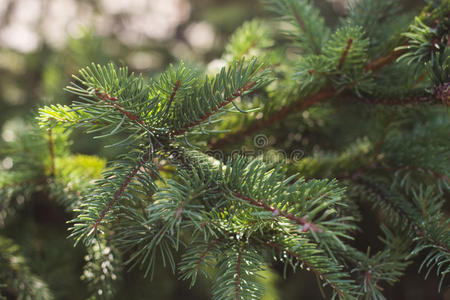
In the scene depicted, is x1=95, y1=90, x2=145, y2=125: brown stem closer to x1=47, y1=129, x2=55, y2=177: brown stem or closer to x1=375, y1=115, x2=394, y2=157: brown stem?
x1=47, y1=129, x2=55, y2=177: brown stem

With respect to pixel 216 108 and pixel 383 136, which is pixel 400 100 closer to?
pixel 383 136

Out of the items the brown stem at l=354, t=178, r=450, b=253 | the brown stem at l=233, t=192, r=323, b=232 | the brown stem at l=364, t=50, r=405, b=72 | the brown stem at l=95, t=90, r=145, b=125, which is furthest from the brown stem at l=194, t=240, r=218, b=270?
the brown stem at l=364, t=50, r=405, b=72

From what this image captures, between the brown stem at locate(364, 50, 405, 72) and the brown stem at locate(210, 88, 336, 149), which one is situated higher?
the brown stem at locate(364, 50, 405, 72)

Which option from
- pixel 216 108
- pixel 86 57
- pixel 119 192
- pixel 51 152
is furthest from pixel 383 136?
pixel 86 57

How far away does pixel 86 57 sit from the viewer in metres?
0.91

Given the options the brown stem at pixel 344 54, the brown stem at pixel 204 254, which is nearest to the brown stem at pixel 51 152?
the brown stem at pixel 204 254

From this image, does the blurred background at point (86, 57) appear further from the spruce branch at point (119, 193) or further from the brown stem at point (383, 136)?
the brown stem at point (383, 136)

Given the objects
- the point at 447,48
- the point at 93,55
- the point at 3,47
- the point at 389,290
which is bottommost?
the point at 389,290

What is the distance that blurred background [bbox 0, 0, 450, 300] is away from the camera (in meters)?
0.73

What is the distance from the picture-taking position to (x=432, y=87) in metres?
0.47

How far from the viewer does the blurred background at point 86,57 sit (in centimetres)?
73

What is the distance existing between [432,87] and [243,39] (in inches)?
14.0

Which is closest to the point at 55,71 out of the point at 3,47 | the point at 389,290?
the point at 3,47

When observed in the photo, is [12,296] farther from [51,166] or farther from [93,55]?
[93,55]
